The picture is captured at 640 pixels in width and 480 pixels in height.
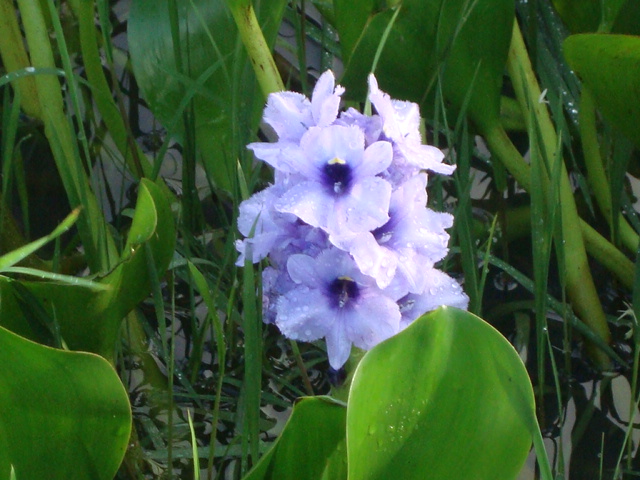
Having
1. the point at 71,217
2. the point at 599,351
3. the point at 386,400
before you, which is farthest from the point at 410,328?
the point at 599,351

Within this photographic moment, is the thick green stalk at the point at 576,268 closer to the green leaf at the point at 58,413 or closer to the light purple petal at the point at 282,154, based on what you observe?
the light purple petal at the point at 282,154

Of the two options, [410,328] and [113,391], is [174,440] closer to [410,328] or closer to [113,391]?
[113,391]

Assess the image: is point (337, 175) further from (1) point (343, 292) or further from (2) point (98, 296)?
(2) point (98, 296)

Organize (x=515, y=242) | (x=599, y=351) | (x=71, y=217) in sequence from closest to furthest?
(x=71, y=217), (x=599, y=351), (x=515, y=242)

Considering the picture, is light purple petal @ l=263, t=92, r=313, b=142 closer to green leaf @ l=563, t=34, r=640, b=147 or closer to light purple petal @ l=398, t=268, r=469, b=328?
light purple petal @ l=398, t=268, r=469, b=328

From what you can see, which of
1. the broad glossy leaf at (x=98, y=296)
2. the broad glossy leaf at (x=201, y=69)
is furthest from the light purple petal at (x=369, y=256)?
the broad glossy leaf at (x=201, y=69)

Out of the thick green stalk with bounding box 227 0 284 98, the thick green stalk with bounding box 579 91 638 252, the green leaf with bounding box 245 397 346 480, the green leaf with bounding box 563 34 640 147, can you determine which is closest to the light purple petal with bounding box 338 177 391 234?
the green leaf with bounding box 245 397 346 480
